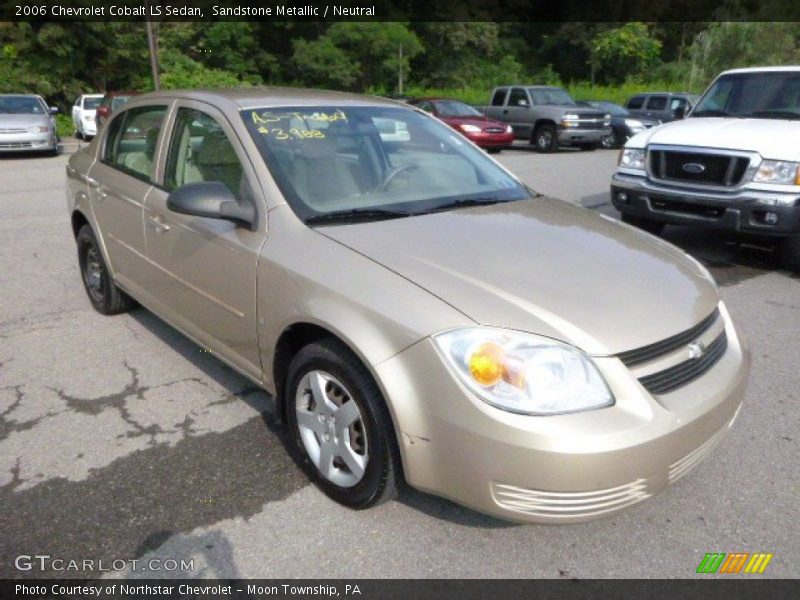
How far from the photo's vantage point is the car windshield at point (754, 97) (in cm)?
648

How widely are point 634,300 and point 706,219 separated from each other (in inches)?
157

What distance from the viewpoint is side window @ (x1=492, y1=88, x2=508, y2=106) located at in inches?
797

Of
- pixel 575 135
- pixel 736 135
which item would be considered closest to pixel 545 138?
pixel 575 135

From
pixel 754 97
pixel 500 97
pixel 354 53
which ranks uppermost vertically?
pixel 354 53

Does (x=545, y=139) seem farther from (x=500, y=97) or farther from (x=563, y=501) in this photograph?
(x=563, y=501)

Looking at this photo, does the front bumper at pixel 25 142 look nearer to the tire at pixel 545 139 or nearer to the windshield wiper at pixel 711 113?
the tire at pixel 545 139

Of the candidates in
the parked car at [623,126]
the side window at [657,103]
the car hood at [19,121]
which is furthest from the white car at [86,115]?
the side window at [657,103]

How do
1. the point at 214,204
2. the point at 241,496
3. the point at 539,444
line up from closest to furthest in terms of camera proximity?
the point at 539,444, the point at 241,496, the point at 214,204

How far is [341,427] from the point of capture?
258 cm

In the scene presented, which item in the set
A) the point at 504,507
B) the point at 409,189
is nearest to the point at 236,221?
the point at 409,189

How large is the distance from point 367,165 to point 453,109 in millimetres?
16006

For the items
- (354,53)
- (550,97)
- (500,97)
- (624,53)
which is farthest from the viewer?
(624,53)

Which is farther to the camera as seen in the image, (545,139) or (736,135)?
(545,139)

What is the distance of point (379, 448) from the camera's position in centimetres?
240
